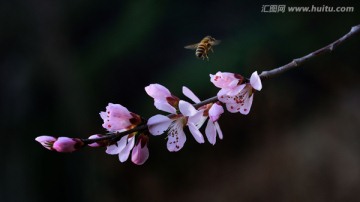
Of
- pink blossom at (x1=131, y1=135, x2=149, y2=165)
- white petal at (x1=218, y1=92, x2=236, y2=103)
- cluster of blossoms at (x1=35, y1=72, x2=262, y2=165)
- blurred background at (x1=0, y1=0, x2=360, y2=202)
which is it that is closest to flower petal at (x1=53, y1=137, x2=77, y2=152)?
cluster of blossoms at (x1=35, y1=72, x2=262, y2=165)

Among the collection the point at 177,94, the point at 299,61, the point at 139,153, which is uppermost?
the point at 177,94

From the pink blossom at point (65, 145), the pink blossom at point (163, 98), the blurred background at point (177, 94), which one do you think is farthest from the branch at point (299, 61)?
the blurred background at point (177, 94)

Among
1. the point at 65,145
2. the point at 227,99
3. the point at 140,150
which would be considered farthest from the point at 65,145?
the point at 227,99

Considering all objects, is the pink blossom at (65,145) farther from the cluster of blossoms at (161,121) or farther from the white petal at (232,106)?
the white petal at (232,106)

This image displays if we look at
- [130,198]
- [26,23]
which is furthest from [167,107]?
[26,23]

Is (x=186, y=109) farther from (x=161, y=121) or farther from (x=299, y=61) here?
(x=299, y=61)
